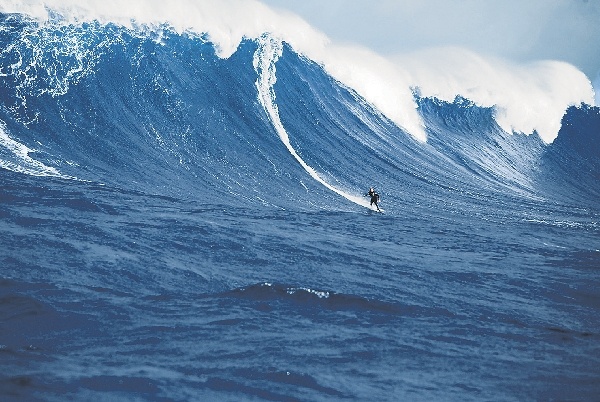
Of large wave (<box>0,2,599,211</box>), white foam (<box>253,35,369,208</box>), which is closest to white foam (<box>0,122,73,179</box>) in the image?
large wave (<box>0,2,599,211</box>)

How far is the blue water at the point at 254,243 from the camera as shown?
6.07m

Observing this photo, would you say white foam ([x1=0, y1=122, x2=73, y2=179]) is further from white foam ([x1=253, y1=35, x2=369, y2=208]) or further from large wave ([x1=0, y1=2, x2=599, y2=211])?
white foam ([x1=253, y1=35, x2=369, y2=208])

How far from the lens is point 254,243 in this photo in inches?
446

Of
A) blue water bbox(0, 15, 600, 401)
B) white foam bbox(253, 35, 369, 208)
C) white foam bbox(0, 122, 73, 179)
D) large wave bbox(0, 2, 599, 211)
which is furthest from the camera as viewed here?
white foam bbox(253, 35, 369, 208)

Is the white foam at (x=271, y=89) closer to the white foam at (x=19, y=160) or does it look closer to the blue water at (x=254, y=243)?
the blue water at (x=254, y=243)

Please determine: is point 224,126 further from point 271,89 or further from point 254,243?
point 254,243

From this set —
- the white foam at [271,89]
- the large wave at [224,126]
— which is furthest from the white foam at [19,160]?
the white foam at [271,89]

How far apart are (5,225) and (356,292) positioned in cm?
633

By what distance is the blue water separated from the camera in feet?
19.9

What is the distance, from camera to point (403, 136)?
26672 mm

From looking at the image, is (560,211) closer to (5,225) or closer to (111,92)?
(111,92)

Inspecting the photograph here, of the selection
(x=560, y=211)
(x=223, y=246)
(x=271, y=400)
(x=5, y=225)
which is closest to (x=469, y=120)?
(x=560, y=211)

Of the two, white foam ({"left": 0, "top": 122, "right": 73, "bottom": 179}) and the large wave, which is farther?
the large wave

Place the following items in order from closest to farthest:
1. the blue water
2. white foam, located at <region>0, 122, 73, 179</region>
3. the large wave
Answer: the blue water < white foam, located at <region>0, 122, 73, 179</region> < the large wave
